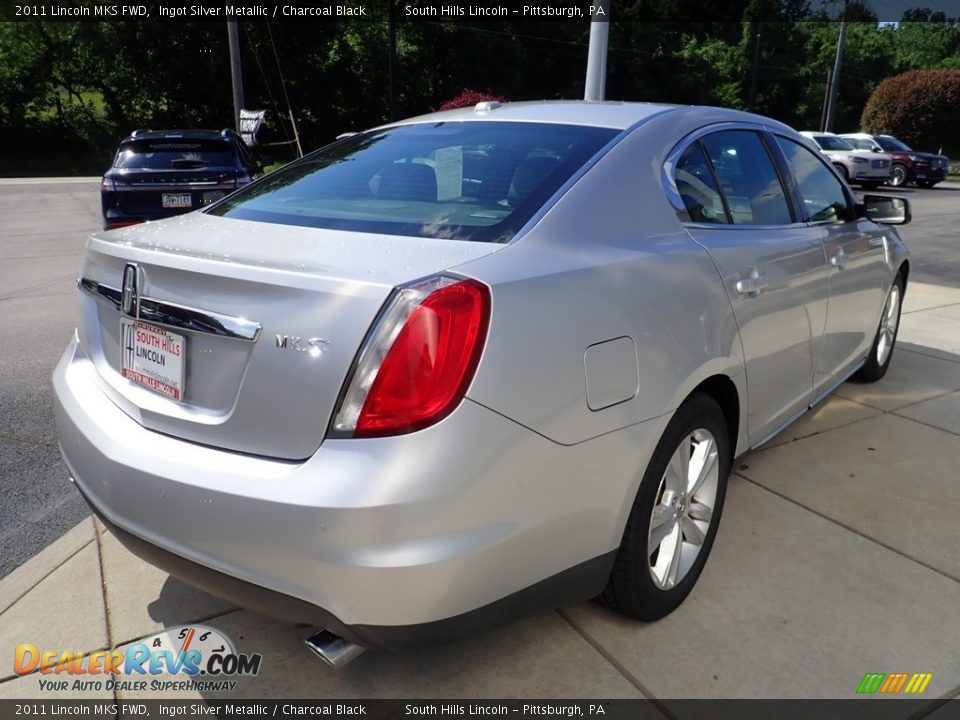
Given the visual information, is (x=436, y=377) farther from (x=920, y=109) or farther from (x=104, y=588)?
(x=920, y=109)

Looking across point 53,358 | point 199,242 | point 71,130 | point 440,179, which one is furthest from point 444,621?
point 71,130

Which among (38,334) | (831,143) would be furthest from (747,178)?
(831,143)

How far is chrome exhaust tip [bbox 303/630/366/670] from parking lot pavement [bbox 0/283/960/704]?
1.05 ft

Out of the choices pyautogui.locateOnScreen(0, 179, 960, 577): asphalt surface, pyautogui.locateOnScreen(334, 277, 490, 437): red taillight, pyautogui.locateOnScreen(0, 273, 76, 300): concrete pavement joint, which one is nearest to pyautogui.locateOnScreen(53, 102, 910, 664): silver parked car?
pyautogui.locateOnScreen(334, 277, 490, 437): red taillight

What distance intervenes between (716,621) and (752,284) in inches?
44.9

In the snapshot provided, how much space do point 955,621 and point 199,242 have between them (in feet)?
8.66

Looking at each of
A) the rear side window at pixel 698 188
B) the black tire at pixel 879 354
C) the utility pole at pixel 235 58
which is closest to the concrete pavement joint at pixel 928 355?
the black tire at pixel 879 354

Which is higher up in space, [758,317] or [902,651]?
[758,317]

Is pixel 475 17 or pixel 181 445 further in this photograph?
pixel 475 17

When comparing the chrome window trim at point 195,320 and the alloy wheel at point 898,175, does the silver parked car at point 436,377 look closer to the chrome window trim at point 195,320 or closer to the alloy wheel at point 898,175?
the chrome window trim at point 195,320

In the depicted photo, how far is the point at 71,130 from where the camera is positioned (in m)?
33.7

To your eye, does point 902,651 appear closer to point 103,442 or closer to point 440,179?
point 440,179

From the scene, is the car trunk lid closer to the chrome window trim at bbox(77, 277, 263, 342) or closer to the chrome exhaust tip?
the chrome window trim at bbox(77, 277, 263, 342)

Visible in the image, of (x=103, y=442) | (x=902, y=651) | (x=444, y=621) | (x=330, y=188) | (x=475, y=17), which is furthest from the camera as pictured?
(x=475, y=17)
